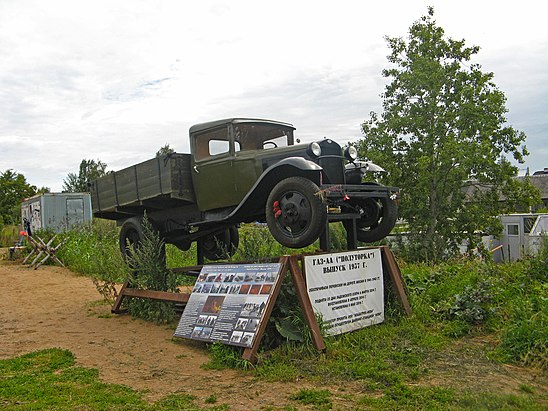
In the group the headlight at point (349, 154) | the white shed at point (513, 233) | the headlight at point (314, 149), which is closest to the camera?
the headlight at point (314, 149)

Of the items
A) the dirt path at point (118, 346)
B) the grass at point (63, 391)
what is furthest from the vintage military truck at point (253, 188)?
the grass at point (63, 391)

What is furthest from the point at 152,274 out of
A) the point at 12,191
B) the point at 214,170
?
the point at 12,191

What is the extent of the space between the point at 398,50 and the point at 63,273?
15600 millimetres

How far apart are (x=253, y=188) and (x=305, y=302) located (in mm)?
1591

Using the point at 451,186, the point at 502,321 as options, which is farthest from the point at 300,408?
the point at 451,186

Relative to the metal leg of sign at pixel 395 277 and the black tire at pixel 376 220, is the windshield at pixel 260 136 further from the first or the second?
the metal leg of sign at pixel 395 277

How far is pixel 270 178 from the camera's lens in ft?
21.8

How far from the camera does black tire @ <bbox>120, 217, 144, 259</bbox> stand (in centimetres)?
909

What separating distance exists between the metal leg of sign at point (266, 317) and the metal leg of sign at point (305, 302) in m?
0.09

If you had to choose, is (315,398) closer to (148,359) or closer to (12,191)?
(148,359)

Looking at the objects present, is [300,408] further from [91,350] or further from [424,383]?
[91,350]

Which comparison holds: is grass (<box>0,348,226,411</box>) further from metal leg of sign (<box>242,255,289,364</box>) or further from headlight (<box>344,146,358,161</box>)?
headlight (<box>344,146,358,161</box>)

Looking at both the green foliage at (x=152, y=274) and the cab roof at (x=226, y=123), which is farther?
the green foliage at (x=152, y=274)

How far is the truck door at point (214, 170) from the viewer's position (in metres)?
7.45
